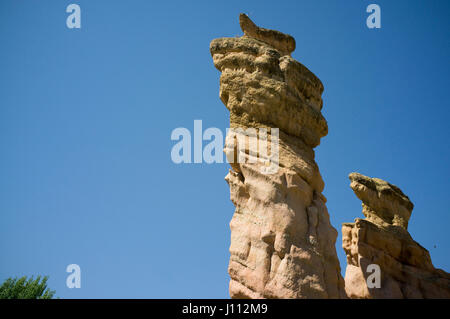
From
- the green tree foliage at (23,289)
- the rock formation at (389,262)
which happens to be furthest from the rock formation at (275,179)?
the green tree foliage at (23,289)

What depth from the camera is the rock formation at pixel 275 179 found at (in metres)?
10.0

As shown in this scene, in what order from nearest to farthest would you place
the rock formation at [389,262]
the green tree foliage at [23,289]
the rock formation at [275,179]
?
the rock formation at [275,179]
the rock formation at [389,262]
the green tree foliage at [23,289]

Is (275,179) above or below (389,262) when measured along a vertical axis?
above

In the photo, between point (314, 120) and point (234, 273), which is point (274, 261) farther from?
point (314, 120)

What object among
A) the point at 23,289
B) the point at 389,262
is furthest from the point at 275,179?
the point at 23,289

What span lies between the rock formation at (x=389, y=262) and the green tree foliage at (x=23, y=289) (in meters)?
21.7

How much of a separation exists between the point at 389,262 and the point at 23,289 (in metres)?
24.6

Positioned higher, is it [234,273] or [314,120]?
[314,120]

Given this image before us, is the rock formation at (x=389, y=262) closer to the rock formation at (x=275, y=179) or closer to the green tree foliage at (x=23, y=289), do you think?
the rock formation at (x=275, y=179)

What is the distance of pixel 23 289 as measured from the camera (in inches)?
1111

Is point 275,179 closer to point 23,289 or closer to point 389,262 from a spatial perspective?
point 389,262

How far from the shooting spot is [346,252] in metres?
19.9

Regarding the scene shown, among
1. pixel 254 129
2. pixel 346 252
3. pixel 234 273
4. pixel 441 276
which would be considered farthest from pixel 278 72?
pixel 441 276
